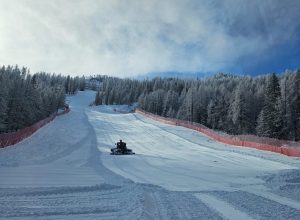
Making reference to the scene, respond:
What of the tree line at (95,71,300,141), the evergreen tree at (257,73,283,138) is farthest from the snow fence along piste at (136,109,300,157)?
the tree line at (95,71,300,141)

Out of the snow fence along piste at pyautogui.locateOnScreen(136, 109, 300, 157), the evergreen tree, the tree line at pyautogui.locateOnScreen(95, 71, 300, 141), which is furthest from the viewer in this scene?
the tree line at pyautogui.locateOnScreen(95, 71, 300, 141)

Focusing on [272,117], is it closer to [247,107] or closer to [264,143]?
[264,143]

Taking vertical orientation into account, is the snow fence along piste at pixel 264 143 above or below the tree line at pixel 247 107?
below

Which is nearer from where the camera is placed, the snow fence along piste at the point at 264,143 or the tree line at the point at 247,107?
the snow fence along piste at the point at 264,143

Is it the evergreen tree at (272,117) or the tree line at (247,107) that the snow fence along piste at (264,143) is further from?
the tree line at (247,107)

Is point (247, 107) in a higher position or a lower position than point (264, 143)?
higher

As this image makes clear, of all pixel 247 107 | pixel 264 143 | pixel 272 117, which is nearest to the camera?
pixel 264 143

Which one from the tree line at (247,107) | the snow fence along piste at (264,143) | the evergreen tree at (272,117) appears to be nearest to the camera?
the snow fence along piste at (264,143)

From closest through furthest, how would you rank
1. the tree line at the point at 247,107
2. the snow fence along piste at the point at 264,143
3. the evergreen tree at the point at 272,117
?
the snow fence along piste at the point at 264,143 < the evergreen tree at the point at 272,117 < the tree line at the point at 247,107

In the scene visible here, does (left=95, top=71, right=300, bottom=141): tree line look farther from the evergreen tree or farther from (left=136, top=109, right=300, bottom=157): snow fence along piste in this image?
(left=136, top=109, right=300, bottom=157): snow fence along piste

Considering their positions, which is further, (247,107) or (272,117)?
(247,107)

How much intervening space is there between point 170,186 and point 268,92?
56.3 meters

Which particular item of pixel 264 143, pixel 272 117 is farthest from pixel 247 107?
pixel 264 143

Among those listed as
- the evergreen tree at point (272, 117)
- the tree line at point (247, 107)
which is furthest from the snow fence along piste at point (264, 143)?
the tree line at point (247, 107)
